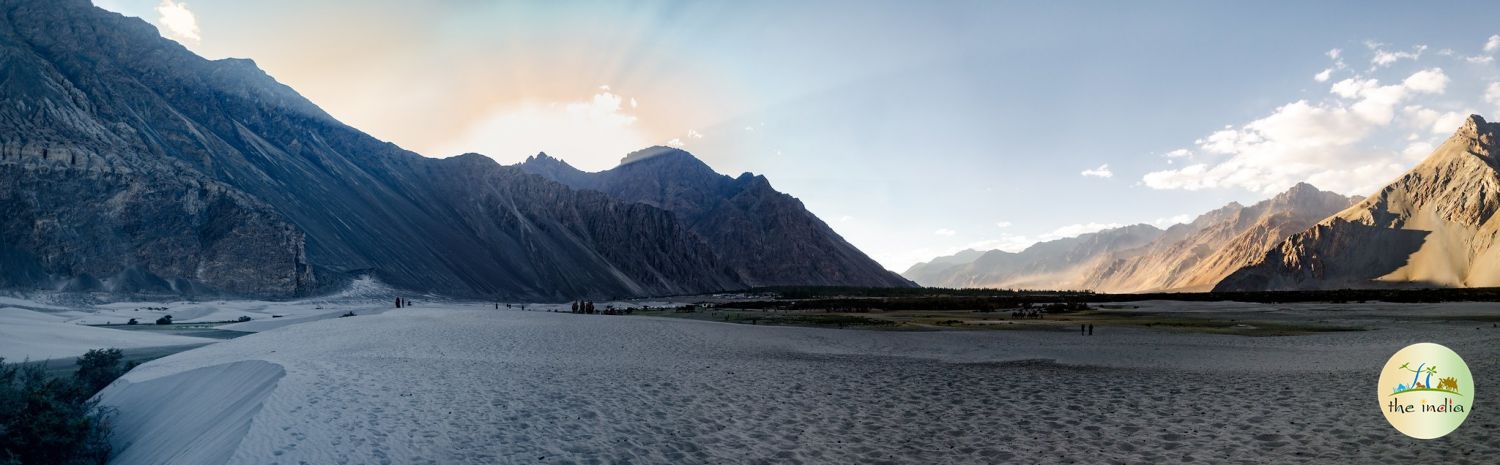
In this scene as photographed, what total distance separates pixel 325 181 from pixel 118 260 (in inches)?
1256

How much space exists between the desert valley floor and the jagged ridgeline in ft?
147

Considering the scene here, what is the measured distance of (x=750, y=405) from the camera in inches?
553

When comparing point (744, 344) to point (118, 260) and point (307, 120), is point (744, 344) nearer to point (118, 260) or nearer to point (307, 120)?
point (118, 260)

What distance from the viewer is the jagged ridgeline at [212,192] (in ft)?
183

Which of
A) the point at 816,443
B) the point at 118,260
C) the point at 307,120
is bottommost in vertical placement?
the point at 816,443

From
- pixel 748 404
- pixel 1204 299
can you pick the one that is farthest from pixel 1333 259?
pixel 748 404

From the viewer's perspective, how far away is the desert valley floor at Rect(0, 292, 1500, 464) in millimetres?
10258

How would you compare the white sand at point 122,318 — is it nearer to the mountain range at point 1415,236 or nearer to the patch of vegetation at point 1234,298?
the patch of vegetation at point 1234,298

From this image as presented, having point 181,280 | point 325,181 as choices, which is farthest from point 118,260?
point 325,181

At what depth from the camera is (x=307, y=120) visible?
101625mm

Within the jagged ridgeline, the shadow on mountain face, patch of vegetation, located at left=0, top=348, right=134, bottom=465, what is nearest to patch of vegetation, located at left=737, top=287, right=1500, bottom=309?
the jagged ridgeline

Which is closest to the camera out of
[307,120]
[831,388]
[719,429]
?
[719,429]

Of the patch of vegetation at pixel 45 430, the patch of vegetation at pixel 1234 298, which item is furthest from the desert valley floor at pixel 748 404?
the patch of vegetation at pixel 1234 298

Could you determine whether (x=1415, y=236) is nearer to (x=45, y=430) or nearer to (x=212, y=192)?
(x=45, y=430)
